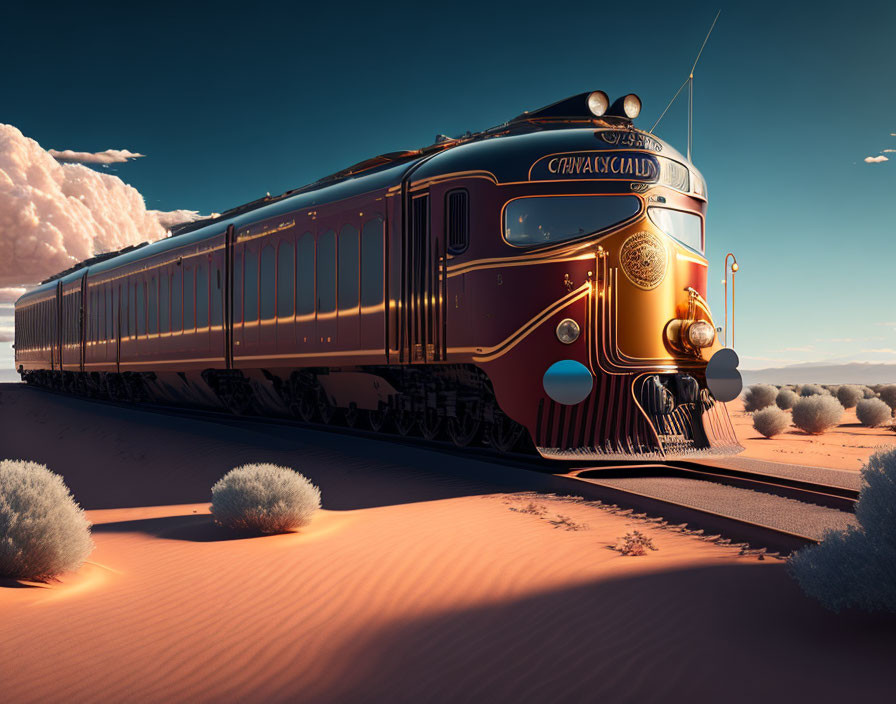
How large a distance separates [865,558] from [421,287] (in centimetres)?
706

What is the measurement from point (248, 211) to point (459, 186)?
27.1ft

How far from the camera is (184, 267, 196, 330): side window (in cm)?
1822

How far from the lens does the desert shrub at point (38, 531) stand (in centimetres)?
598

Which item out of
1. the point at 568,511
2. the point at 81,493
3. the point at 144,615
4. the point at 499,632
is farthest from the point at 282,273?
the point at 499,632

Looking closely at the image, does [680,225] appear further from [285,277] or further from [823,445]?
[823,445]

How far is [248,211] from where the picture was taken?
17250 millimetres

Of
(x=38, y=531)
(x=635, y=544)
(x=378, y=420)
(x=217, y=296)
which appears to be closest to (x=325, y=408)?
(x=378, y=420)

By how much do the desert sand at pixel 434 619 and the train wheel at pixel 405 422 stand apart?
3712mm

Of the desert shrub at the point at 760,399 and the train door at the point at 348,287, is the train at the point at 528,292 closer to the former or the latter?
the train door at the point at 348,287

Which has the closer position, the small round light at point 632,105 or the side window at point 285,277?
the small round light at point 632,105

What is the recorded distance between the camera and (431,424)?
12.1 metres

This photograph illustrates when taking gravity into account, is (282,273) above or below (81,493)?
above

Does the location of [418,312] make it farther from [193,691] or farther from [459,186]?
[193,691]

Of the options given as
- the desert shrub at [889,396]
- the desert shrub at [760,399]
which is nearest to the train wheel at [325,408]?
the desert shrub at [760,399]
